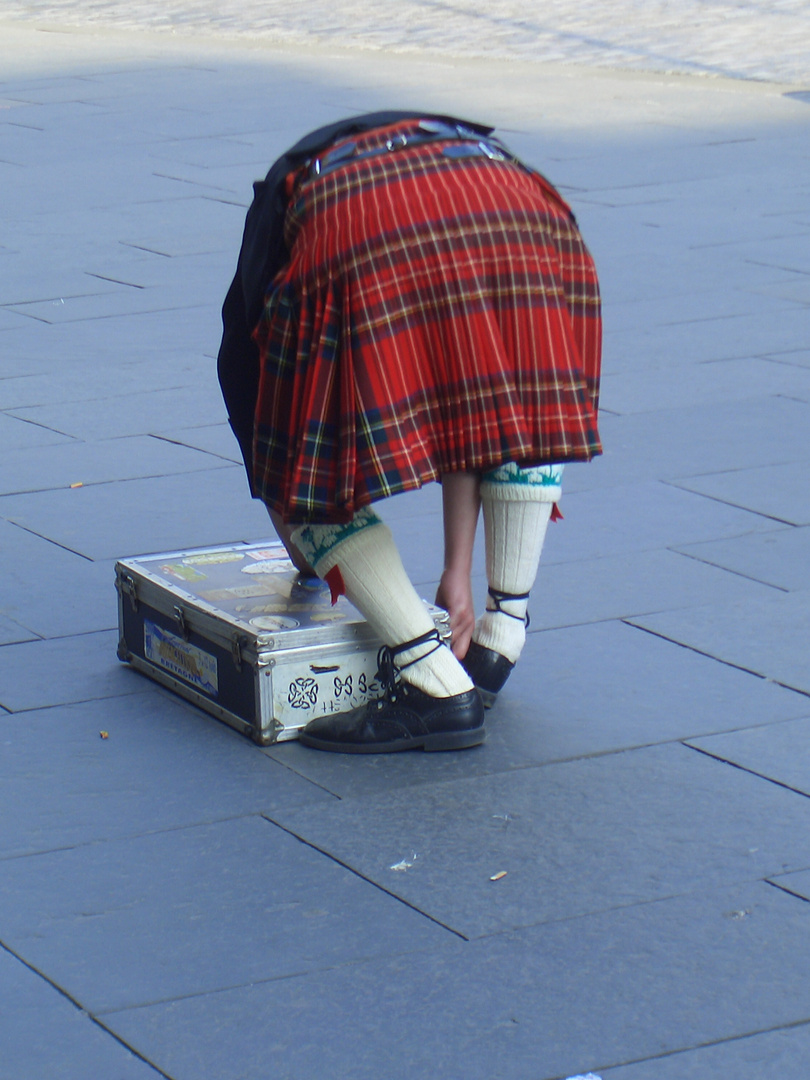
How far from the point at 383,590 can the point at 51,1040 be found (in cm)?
111

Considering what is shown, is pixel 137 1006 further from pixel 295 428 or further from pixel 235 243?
pixel 235 243

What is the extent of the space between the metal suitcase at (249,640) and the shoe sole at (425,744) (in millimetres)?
125

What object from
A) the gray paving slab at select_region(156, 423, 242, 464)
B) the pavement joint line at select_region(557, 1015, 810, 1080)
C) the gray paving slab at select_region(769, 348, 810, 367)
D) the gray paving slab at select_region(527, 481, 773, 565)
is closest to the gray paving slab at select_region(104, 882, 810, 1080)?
the pavement joint line at select_region(557, 1015, 810, 1080)

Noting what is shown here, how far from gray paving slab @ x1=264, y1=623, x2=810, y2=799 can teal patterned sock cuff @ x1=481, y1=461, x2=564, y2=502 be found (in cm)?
44

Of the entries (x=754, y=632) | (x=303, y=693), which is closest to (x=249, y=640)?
(x=303, y=693)

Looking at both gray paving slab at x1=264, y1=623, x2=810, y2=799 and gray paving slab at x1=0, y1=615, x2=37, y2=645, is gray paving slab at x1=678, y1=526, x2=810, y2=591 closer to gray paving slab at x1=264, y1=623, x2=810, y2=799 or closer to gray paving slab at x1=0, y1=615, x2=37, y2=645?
gray paving slab at x1=264, y1=623, x2=810, y2=799

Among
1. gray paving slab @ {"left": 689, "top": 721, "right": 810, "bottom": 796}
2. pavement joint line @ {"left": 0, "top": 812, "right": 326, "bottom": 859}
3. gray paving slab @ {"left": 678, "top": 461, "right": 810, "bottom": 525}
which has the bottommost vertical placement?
pavement joint line @ {"left": 0, "top": 812, "right": 326, "bottom": 859}

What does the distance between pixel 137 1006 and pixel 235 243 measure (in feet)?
19.0

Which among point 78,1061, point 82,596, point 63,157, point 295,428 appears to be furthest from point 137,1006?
point 63,157

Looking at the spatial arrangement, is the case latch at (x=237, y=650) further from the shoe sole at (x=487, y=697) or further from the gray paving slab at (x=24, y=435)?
the gray paving slab at (x=24, y=435)

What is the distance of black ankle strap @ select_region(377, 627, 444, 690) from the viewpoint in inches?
122

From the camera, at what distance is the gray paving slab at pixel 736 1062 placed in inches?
84.1

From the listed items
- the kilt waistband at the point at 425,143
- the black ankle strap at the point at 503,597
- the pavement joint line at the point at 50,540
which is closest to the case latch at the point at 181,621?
the black ankle strap at the point at 503,597

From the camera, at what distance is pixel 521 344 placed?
9.59ft
